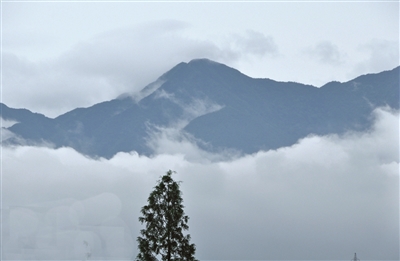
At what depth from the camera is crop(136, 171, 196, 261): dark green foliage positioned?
38.6m

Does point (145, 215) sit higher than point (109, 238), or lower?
lower

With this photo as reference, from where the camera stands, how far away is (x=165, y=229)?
38.8 meters

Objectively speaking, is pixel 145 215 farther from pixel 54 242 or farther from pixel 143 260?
pixel 54 242

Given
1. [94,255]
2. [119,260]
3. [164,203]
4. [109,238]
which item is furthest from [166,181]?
[109,238]

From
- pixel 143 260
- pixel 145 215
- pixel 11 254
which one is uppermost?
pixel 11 254

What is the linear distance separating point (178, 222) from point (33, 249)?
387 feet

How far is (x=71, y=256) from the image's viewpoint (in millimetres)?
154375

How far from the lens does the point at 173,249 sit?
3881 centimetres

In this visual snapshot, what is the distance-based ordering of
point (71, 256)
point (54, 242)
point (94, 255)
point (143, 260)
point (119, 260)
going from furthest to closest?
point (54, 242), point (71, 256), point (94, 255), point (119, 260), point (143, 260)

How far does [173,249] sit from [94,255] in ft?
357

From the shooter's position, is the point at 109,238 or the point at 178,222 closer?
the point at 178,222

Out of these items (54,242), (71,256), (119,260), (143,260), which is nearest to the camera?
(143,260)

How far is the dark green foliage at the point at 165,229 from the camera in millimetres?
38625

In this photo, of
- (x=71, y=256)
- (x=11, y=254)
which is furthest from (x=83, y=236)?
(x=11, y=254)
